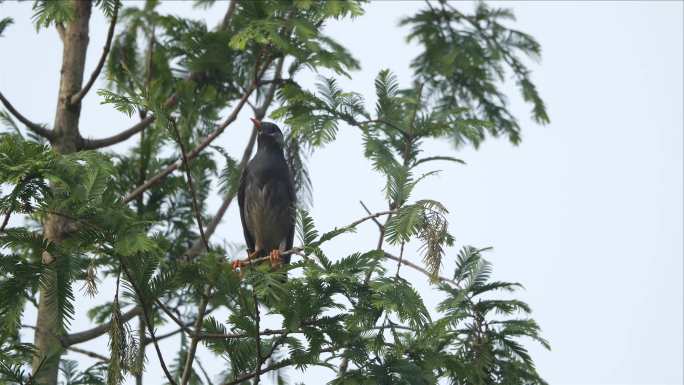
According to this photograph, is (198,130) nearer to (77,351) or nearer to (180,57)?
(180,57)

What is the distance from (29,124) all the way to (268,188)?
2444mm

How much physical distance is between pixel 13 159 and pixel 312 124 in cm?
196

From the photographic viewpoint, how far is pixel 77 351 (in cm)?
617

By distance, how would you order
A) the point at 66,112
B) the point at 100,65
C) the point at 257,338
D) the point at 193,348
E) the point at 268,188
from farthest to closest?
1. the point at 268,188
2. the point at 66,112
3. the point at 100,65
4. the point at 193,348
5. the point at 257,338

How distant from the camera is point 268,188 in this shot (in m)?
7.86

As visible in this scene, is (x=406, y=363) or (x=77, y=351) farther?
(x=77, y=351)

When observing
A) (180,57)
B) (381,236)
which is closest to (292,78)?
(180,57)

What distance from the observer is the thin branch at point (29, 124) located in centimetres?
577

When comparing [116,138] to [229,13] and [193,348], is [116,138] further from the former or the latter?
[193,348]

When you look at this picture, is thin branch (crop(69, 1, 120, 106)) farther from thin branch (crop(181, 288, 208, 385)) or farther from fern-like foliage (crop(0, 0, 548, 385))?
thin branch (crop(181, 288, 208, 385))

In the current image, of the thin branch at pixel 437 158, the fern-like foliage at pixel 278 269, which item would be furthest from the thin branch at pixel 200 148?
the thin branch at pixel 437 158

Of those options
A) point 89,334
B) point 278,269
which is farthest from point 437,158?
point 89,334

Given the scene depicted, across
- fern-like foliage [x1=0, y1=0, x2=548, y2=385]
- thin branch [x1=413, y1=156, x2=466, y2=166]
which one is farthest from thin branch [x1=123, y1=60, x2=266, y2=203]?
thin branch [x1=413, y1=156, x2=466, y2=166]

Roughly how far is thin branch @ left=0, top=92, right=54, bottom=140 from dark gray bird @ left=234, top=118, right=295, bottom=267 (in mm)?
1977
